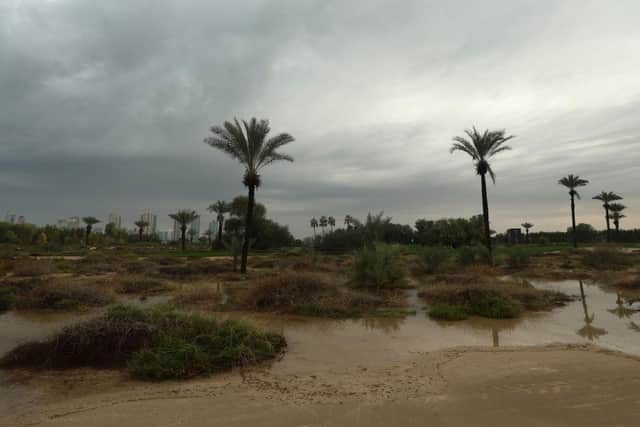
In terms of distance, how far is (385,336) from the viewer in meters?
6.49

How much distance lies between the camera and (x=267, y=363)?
489 centimetres

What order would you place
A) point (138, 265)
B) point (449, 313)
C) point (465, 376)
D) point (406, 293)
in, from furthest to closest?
point (138, 265) → point (406, 293) → point (449, 313) → point (465, 376)

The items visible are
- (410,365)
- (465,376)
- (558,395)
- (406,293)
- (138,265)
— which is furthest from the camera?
(138,265)

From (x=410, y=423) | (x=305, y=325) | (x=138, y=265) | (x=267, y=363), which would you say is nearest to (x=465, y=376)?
(x=410, y=423)

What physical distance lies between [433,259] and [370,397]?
14661 mm

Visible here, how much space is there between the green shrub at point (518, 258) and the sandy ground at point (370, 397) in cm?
1796

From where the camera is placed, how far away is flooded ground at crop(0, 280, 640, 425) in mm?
4566

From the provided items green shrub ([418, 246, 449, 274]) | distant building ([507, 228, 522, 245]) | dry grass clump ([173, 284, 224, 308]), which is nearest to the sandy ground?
dry grass clump ([173, 284, 224, 308])

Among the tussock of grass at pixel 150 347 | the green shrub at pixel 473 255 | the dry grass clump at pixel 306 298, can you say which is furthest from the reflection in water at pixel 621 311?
the green shrub at pixel 473 255

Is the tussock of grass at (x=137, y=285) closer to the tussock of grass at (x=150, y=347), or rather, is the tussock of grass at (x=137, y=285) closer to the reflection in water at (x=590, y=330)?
the tussock of grass at (x=150, y=347)

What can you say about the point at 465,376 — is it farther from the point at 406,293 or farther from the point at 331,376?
the point at 406,293

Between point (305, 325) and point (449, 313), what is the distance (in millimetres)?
3423

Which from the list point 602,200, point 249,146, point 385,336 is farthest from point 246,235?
point 602,200

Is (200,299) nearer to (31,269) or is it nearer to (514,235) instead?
(31,269)
